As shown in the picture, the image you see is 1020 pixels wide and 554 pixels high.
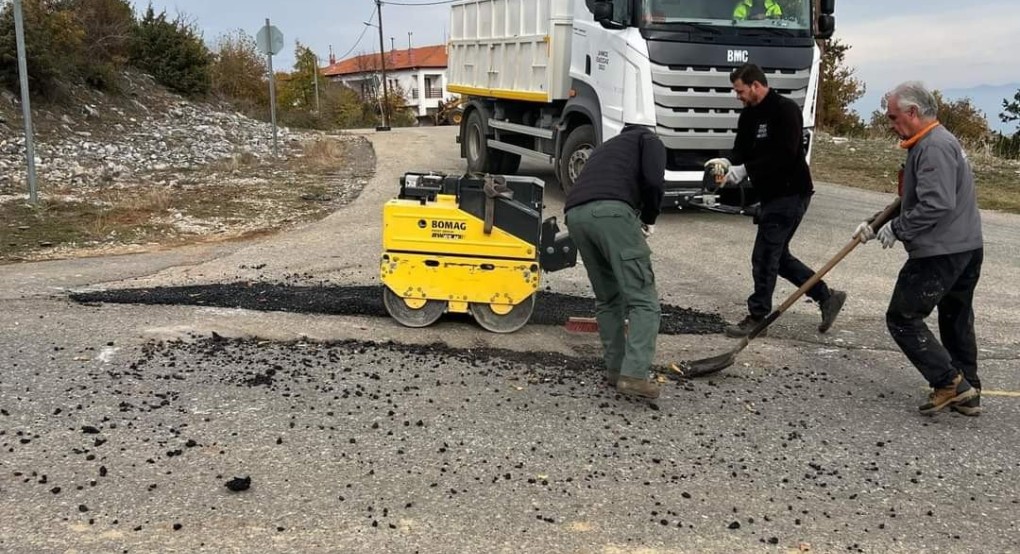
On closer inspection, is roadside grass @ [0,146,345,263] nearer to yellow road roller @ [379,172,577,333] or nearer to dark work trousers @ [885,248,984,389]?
yellow road roller @ [379,172,577,333]

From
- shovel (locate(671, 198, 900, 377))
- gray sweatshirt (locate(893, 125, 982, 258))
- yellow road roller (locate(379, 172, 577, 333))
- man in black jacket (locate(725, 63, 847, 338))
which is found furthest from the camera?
man in black jacket (locate(725, 63, 847, 338))

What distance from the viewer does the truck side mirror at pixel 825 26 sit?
31.7 ft

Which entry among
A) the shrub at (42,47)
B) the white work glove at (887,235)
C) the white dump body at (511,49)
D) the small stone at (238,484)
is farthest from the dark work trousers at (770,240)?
the shrub at (42,47)

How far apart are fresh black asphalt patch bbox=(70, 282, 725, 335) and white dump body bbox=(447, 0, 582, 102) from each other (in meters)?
5.38

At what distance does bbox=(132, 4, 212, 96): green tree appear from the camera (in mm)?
24297

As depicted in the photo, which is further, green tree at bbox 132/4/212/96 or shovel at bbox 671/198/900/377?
green tree at bbox 132/4/212/96

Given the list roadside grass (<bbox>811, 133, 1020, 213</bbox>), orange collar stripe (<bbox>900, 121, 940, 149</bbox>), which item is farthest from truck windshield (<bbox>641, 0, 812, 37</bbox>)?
roadside grass (<bbox>811, 133, 1020, 213</bbox>)

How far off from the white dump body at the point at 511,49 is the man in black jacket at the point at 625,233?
21.8 ft

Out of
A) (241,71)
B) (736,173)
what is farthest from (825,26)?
(241,71)

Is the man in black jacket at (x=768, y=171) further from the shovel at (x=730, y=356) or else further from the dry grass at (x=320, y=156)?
the dry grass at (x=320, y=156)

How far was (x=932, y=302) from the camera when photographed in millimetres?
4375

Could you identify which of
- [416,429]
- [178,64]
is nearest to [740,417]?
[416,429]

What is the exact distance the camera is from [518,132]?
41.9ft

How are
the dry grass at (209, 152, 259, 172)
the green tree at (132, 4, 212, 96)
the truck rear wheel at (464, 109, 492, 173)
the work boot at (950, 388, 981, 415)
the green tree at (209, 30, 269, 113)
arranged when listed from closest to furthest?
1. the work boot at (950, 388, 981, 415)
2. the truck rear wheel at (464, 109, 492, 173)
3. the dry grass at (209, 152, 259, 172)
4. the green tree at (132, 4, 212, 96)
5. the green tree at (209, 30, 269, 113)
